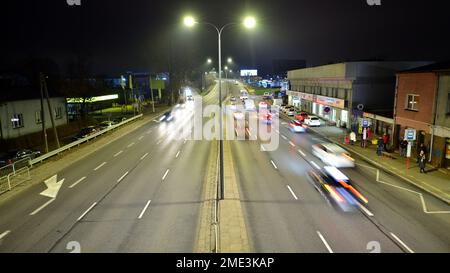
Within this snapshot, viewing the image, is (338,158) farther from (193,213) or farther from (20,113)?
(20,113)

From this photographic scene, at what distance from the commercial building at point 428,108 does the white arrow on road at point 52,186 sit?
25.8 m

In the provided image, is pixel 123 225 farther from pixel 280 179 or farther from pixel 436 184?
pixel 436 184

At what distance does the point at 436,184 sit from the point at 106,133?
36.0 m

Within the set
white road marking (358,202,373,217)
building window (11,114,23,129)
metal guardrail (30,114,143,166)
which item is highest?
building window (11,114,23,129)

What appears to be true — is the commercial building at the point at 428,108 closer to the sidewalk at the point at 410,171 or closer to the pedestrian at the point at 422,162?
the sidewalk at the point at 410,171

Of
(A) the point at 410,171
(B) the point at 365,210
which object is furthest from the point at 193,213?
(A) the point at 410,171

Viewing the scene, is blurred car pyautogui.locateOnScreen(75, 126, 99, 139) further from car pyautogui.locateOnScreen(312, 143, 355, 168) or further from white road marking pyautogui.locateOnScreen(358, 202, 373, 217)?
white road marking pyautogui.locateOnScreen(358, 202, 373, 217)

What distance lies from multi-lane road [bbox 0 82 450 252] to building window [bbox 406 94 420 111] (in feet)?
21.8

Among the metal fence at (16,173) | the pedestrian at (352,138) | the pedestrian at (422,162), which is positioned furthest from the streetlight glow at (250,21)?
the pedestrian at (352,138)

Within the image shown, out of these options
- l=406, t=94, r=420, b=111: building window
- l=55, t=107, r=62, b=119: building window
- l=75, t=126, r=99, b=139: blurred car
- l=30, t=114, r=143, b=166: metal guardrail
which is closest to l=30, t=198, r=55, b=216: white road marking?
l=30, t=114, r=143, b=166: metal guardrail

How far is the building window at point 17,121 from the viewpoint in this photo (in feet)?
121

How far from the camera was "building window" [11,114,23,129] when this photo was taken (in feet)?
121

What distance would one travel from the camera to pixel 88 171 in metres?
24.0
